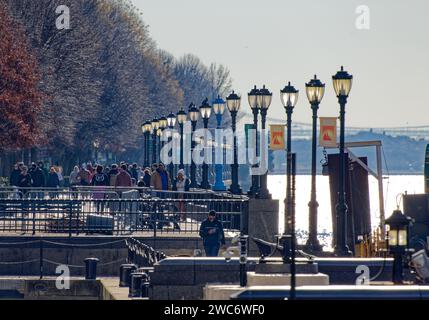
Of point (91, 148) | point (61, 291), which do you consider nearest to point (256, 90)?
point (61, 291)

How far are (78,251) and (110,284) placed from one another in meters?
5.77

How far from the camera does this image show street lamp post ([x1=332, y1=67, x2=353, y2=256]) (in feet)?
115

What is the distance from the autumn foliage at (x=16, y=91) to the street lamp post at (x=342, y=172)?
33.6m

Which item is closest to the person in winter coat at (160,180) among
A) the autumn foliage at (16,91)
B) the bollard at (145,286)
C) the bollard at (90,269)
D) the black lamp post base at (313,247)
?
the black lamp post base at (313,247)

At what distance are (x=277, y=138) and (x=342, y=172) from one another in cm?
1362

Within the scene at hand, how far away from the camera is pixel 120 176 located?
169ft

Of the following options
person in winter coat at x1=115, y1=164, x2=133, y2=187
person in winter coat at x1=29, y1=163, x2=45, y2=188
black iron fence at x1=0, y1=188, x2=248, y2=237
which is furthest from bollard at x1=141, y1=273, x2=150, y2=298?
person in winter coat at x1=29, y1=163, x2=45, y2=188

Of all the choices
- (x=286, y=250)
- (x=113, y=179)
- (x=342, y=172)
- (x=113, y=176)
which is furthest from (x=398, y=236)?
(x=113, y=176)

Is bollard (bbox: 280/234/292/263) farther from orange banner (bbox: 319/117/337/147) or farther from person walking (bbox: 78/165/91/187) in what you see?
person walking (bbox: 78/165/91/187)

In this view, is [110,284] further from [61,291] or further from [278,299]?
[278,299]

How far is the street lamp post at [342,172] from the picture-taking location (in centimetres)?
3516

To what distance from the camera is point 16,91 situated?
69.8 m

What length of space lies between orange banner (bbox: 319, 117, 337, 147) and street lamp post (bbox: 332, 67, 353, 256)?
18.4 ft

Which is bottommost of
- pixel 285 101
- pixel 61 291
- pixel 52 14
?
pixel 61 291
